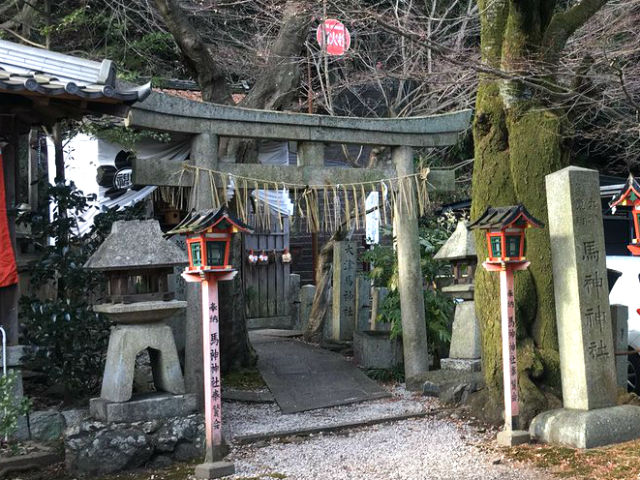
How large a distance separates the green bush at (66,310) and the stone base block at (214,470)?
209 cm

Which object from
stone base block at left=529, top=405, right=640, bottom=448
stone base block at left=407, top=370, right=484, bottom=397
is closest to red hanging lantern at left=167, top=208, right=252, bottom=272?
stone base block at left=529, top=405, right=640, bottom=448

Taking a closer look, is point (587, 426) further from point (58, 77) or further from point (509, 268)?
point (58, 77)

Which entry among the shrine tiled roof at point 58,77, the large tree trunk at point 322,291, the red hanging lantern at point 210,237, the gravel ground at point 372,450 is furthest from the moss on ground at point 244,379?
the shrine tiled roof at point 58,77

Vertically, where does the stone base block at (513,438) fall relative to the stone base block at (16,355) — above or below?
below

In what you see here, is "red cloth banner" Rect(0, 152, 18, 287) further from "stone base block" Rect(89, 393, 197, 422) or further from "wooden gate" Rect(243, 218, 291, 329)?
"wooden gate" Rect(243, 218, 291, 329)

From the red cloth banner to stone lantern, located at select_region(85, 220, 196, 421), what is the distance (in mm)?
880

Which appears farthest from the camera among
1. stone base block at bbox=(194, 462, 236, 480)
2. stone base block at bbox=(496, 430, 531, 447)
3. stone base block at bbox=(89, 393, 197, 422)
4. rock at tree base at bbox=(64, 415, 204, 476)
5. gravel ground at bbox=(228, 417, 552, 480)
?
stone base block at bbox=(496, 430, 531, 447)

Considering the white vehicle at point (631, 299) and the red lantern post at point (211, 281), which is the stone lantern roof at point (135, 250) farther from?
the white vehicle at point (631, 299)

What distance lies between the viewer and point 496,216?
→ 25.3 ft

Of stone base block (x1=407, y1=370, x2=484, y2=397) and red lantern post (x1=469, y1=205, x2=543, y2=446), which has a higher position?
red lantern post (x1=469, y1=205, x2=543, y2=446)

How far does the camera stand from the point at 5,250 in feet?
25.5

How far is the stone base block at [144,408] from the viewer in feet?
24.1

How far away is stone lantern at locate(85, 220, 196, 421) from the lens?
7.47m

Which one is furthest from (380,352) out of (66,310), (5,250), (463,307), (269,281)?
(269,281)
